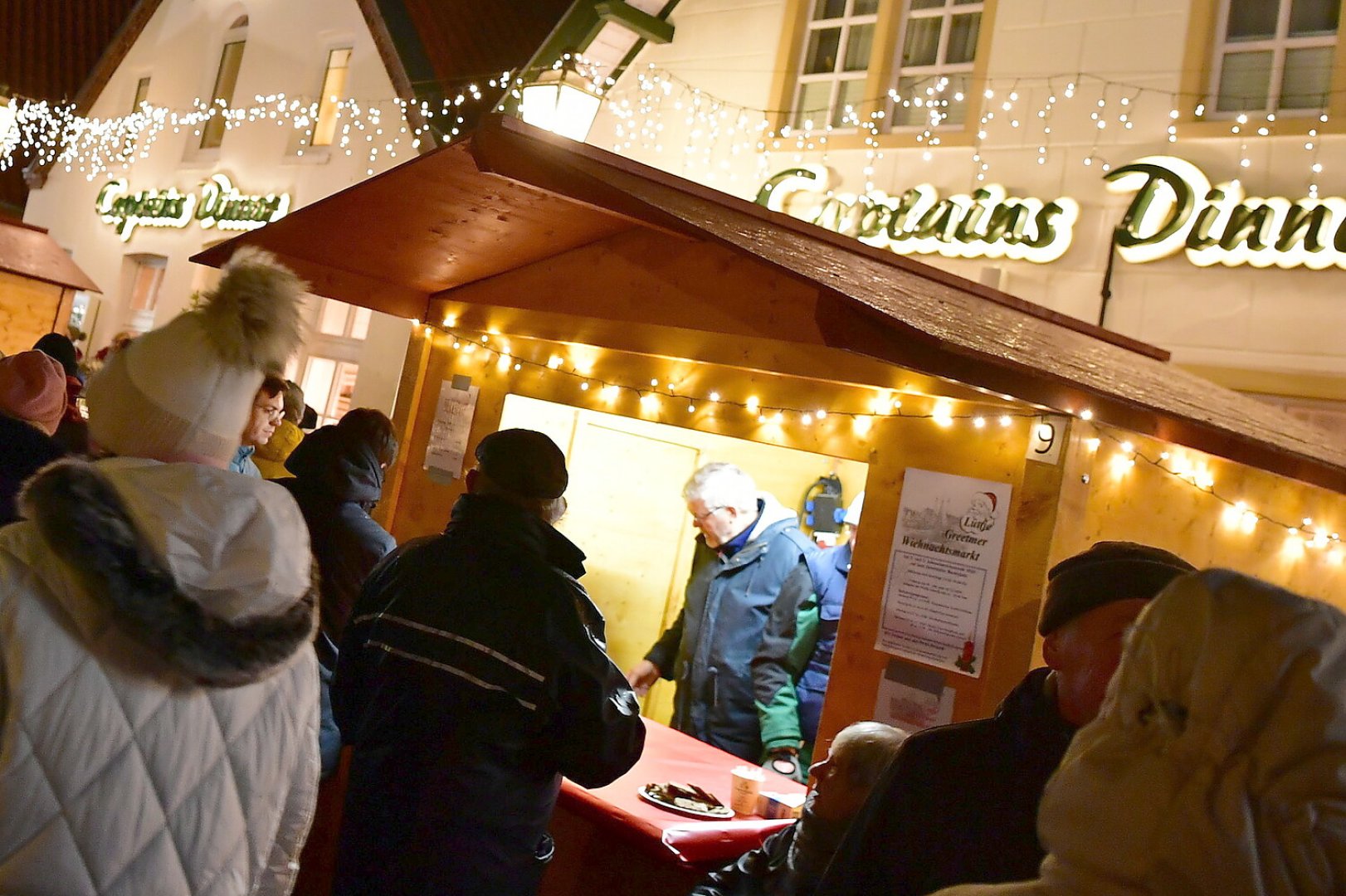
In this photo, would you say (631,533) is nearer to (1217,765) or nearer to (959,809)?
(959,809)

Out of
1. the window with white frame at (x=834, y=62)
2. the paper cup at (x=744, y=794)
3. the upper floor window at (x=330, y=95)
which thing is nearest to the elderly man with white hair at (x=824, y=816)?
the paper cup at (x=744, y=794)

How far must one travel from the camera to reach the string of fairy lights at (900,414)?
425cm

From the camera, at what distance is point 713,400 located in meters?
5.22

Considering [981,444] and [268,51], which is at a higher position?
[268,51]

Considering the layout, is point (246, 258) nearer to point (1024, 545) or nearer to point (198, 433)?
point (198, 433)

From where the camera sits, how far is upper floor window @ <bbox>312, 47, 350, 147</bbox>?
1329 cm

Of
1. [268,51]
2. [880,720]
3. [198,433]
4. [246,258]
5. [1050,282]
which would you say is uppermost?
[268,51]

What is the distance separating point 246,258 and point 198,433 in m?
0.40

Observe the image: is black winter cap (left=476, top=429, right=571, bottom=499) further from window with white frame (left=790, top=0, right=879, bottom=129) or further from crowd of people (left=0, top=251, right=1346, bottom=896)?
window with white frame (left=790, top=0, right=879, bottom=129)

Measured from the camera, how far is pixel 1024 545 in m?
4.05

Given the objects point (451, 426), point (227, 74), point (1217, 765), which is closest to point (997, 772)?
point (1217, 765)

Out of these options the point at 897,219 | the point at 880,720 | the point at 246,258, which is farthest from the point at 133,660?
the point at 897,219

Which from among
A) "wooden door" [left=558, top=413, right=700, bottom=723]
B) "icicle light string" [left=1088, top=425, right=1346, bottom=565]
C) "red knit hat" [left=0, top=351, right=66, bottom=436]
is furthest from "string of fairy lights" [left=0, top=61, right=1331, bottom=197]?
"red knit hat" [left=0, top=351, right=66, bottom=436]

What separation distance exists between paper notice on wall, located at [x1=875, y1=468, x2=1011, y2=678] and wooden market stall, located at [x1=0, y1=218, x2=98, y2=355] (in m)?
10.3
